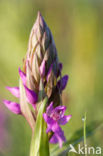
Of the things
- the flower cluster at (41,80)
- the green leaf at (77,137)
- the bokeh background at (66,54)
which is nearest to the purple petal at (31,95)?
the flower cluster at (41,80)

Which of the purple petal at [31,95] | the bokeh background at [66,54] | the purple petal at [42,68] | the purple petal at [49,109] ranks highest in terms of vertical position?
the bokeh background at [66,54]

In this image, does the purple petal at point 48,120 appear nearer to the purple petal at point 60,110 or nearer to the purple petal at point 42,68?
the purple petal at point 60,110

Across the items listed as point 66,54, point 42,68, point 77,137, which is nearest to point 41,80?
point 42,68

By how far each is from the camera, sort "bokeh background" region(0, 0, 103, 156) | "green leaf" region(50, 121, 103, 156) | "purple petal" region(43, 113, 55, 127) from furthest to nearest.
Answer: "bokeh background" region(0, 0, 103, 156) < "green leaf" region(50, 121, 103, 156) < "purple petal" region(43, 113, 55, 127)

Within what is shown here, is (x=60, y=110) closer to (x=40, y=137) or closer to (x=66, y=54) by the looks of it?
(x=40, y=137)

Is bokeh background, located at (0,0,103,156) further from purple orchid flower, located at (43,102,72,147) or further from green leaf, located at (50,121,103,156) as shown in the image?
purple orchid flower, located at (43,102,72,147)

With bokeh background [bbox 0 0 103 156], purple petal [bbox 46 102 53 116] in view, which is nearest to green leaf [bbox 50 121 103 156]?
bokeh background [bbox 0 0 103 156]
